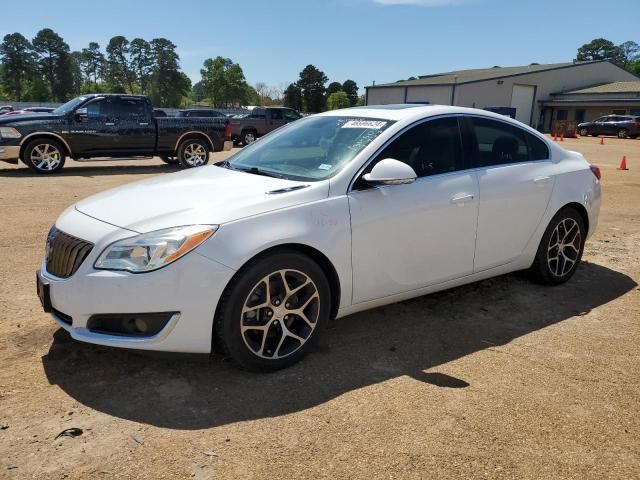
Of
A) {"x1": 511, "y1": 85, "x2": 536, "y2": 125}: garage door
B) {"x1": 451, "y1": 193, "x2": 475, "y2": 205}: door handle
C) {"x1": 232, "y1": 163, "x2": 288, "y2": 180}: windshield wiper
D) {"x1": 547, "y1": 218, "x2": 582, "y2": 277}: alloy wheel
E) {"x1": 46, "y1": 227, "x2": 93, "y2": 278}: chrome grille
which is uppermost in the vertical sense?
{"x1": 511, "y1": 85, "x2": 536, "y2": 125}: garage door

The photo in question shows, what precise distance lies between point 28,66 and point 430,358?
399 feet

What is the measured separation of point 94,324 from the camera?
3111mm

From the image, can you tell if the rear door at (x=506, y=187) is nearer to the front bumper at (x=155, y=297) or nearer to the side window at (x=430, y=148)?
the side window at (x=430, y=148)

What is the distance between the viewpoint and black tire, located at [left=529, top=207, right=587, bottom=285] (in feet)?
16.3

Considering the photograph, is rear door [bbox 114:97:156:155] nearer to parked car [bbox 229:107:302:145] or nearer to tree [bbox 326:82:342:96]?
parked car [bbox 229:107:302:145]

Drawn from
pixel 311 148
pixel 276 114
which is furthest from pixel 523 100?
pixel 311 148

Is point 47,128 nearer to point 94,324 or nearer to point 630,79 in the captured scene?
point 94,324

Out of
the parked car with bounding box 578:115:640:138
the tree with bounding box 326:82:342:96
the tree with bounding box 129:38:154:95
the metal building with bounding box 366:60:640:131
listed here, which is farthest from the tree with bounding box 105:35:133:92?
the parked car with bounding box 578:115:640:138

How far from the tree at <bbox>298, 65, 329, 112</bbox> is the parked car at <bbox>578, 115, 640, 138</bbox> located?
178 ft

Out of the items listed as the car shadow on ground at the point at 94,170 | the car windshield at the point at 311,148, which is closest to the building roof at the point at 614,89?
the car shadow on ground at the point at 94,170

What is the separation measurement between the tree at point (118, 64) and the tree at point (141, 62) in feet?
5.21

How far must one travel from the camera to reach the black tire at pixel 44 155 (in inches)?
489

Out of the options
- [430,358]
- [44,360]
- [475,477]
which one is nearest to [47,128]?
[44,360]

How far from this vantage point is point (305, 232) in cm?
338
